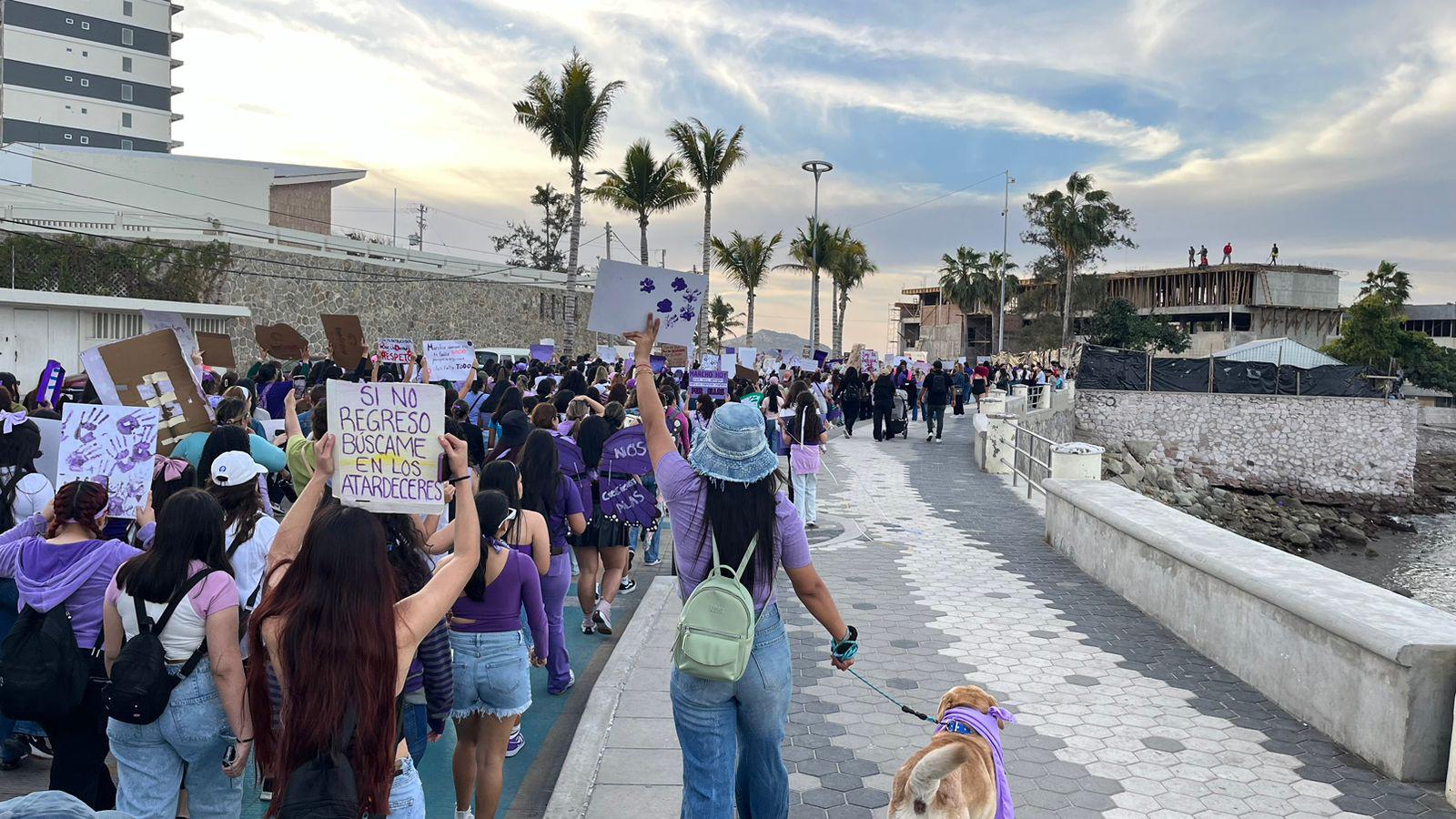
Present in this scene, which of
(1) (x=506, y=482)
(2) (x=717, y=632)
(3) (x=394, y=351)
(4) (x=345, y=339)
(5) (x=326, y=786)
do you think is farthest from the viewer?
(3) (x=394, y=351)

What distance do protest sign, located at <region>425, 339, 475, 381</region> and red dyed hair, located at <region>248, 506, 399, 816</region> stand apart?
1043cm

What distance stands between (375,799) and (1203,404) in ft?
138

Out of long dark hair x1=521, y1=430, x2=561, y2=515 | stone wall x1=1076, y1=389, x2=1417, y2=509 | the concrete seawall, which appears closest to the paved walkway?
the concrete seawall

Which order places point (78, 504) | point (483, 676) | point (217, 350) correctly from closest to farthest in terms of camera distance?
point (78, 504), point (483, 676), point (217, 350)

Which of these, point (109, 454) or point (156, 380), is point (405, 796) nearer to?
point (109, 454)

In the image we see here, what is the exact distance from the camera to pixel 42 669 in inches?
143

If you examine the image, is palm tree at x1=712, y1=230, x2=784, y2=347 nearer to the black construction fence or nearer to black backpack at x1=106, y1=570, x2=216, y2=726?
the black construction fence

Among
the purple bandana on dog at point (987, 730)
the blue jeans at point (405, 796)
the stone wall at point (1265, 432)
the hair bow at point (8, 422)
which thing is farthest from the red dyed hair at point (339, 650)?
the stone wall at point (1265, 432)

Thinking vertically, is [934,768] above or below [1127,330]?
below

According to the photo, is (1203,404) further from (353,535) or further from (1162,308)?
(353,535)

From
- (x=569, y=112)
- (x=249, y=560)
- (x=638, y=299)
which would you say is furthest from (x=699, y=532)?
(x=569, y=112)

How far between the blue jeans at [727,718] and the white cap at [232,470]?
206 centimetres

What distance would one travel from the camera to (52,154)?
42.1 meters

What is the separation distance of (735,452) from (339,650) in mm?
1446
